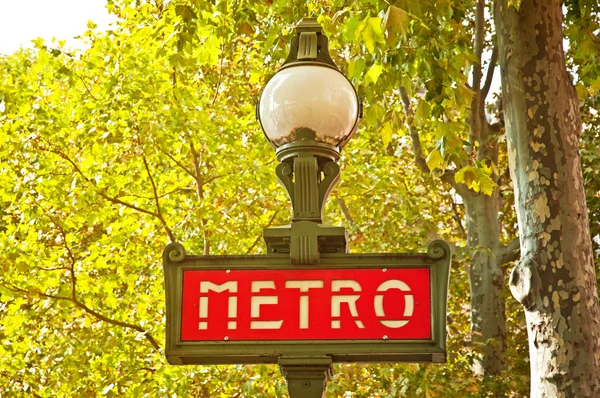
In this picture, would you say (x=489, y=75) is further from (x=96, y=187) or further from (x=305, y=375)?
(x=305, y=375)

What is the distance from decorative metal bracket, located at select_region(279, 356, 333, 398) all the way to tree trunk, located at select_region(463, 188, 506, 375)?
11704 millimetres

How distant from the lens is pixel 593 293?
6676mm

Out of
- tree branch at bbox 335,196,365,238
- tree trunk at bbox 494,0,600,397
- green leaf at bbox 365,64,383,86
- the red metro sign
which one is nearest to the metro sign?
the red metro sign

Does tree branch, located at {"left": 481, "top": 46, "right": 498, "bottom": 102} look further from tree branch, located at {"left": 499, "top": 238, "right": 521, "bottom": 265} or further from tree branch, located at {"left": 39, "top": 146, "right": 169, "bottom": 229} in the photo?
tree branch, located at {"left": 39, "top": 146, "right": 169, "bottom": 229}

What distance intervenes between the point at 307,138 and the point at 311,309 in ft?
2.13

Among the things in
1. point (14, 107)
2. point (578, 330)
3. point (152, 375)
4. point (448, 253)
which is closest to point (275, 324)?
point (448, 253)

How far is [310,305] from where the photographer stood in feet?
10.4

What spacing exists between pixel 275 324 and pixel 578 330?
3909mm

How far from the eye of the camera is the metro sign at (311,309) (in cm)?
312

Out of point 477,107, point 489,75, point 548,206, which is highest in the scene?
point 489,75

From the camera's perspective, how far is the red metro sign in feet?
10.3

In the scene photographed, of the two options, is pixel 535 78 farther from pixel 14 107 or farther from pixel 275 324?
pixel 14 107

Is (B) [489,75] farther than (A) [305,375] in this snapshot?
Yes

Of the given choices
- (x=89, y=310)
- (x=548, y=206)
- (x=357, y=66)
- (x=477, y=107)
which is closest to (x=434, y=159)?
(x=548, y=206)
